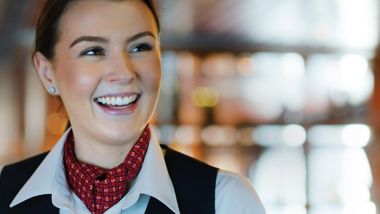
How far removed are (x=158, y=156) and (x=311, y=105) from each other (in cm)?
551

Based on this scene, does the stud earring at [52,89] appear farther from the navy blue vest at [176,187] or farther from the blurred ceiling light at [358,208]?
the blurred ceiling light at [358,208]

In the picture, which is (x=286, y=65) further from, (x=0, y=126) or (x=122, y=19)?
(x=122, y=19)

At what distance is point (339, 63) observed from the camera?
667 centimetres

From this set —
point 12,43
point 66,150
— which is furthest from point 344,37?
point 66,150

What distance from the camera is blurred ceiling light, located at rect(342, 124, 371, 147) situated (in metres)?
6.68

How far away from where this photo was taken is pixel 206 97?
22.2 feet

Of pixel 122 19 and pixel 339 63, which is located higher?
pixel 339 63

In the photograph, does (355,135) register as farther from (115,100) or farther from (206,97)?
(115,100)

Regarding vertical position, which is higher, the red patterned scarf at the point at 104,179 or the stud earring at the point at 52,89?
the stud earring at the point at 52,89

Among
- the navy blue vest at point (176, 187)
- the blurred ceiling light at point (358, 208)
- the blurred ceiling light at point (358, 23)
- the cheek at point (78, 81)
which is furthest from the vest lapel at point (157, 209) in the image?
the blurred ceiling light at point (358, 208)

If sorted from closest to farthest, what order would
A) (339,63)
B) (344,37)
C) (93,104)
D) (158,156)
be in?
(93,104) < (158,156) < (344,37) < (339,63)

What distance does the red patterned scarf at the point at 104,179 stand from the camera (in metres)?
1.28

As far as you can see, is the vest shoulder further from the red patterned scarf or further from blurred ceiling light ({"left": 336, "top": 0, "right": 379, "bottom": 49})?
blurred ceiling light ({"left": 336, "top": 0, "right": 379, "bottom": 49})

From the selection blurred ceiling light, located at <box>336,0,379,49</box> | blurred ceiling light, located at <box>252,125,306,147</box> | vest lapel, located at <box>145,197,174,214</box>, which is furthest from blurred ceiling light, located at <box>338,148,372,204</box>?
vest lapel, located at <box>145,197,174,214</box>
